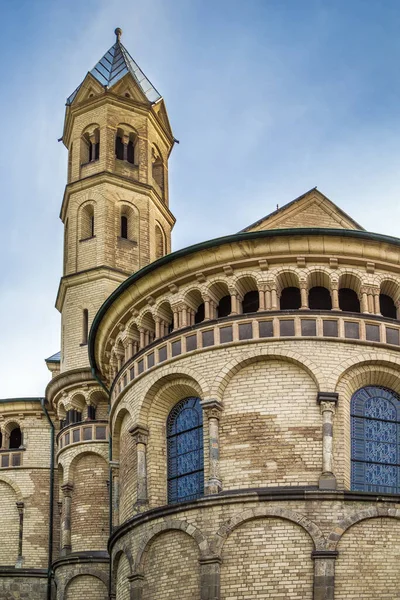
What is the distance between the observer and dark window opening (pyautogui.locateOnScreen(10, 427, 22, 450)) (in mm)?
46969

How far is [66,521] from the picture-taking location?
4031 centimetres

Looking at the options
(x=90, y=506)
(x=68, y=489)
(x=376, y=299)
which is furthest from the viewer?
(x=68, y=489)

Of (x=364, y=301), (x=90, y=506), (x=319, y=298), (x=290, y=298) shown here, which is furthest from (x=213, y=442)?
(x=90, y=506)

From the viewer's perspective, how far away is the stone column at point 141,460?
30766 mm

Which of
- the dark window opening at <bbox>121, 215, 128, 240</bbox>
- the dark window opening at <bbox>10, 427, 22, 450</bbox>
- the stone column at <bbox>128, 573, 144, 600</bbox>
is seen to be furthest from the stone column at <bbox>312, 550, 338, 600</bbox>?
the dark window opening at <bbox>121, 215, 128, 240</bbox>

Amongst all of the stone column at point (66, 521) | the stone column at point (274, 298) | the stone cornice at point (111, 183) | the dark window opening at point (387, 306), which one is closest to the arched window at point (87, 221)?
the stone cornice at point (111, 183)

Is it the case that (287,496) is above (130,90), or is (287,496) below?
below

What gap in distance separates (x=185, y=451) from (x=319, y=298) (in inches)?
226

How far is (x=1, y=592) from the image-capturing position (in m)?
43.3

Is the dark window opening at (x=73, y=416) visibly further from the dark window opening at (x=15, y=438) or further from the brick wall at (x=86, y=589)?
the brick wall at (x=86, y=589)

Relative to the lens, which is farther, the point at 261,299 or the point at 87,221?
the point at 87,221

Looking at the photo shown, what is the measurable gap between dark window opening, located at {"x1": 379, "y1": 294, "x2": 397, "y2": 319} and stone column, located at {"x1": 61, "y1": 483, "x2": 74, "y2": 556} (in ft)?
49.5

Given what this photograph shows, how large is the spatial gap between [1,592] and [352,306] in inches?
808

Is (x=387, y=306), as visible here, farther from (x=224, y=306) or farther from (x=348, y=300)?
(x=224, y=306)
